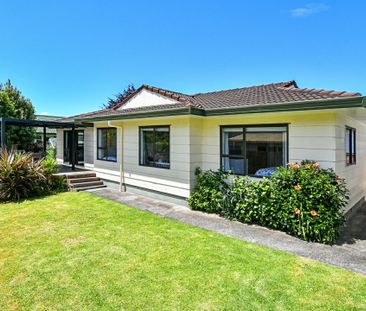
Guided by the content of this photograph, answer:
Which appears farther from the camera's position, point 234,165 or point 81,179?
point 81,179

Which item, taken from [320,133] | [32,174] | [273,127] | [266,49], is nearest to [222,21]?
[266,49]

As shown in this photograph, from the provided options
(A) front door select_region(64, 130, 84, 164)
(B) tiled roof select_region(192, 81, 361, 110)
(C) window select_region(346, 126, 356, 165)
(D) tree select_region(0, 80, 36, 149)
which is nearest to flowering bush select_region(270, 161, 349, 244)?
(B) tiled roof select_region(192, 81, 361, 110)

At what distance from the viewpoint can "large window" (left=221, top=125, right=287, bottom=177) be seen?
20.9ft

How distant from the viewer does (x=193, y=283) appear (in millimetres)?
3426

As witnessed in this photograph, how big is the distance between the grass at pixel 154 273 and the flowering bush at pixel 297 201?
1.16 meters

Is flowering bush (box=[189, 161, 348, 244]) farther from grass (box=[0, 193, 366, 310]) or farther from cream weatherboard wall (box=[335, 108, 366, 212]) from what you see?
grass (box=[0, 193, 366, 310])

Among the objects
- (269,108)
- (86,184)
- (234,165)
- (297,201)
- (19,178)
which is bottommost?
(86,184)

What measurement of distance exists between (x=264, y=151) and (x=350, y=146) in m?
3.18

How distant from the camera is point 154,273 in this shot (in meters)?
3.69

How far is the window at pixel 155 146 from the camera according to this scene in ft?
27.6

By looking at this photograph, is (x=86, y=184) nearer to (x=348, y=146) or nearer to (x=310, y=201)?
(x=310, y=201)

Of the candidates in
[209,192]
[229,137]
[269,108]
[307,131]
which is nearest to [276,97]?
[269,108]

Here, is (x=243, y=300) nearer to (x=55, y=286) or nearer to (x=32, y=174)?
(x=55, y=286)

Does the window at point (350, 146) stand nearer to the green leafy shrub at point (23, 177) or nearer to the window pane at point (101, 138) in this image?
the window pane at point (101, 138)
